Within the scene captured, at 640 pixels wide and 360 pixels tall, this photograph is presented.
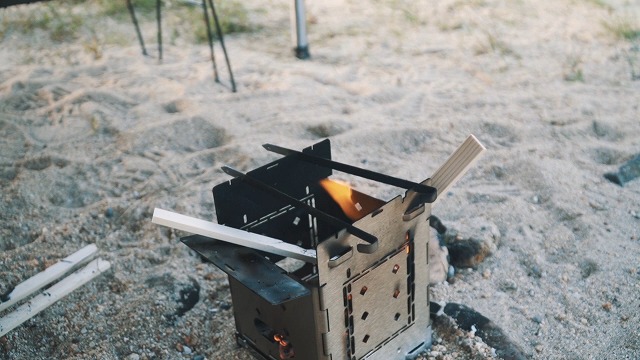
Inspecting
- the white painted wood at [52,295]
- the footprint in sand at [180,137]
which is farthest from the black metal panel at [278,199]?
the footprint in sand at [180,137]

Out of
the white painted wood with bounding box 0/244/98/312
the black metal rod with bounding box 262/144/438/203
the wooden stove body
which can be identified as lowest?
the white painted wood with bounding box 0/244/98/312

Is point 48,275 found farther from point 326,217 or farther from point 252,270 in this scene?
point 326,217

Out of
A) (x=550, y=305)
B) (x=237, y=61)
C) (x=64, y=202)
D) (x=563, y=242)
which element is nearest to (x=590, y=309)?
(x=550, y=305)

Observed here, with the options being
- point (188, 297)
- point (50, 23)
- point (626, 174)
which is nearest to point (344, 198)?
point (188, 297)

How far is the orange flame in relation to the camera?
2.10m

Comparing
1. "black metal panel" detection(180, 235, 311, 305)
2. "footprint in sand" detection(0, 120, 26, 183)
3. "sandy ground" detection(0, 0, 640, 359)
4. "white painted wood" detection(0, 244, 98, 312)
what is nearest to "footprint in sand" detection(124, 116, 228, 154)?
"sandy ground" detection(0, 0, 640, 359)

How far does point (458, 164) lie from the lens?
1.87 meters

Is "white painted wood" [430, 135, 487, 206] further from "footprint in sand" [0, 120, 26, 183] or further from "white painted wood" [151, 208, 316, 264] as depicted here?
"footprint in sand" [0, 120, 26, 183]

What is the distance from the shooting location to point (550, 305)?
2.33 metres

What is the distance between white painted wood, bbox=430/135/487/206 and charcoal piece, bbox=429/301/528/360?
51cm

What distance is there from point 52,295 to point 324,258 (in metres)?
1.11

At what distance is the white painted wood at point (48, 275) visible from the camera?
226 centimetres

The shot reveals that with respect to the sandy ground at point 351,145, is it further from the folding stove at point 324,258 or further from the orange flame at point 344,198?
the orange flame at point 344,198

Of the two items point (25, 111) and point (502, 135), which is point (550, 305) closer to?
point (502, 135)
